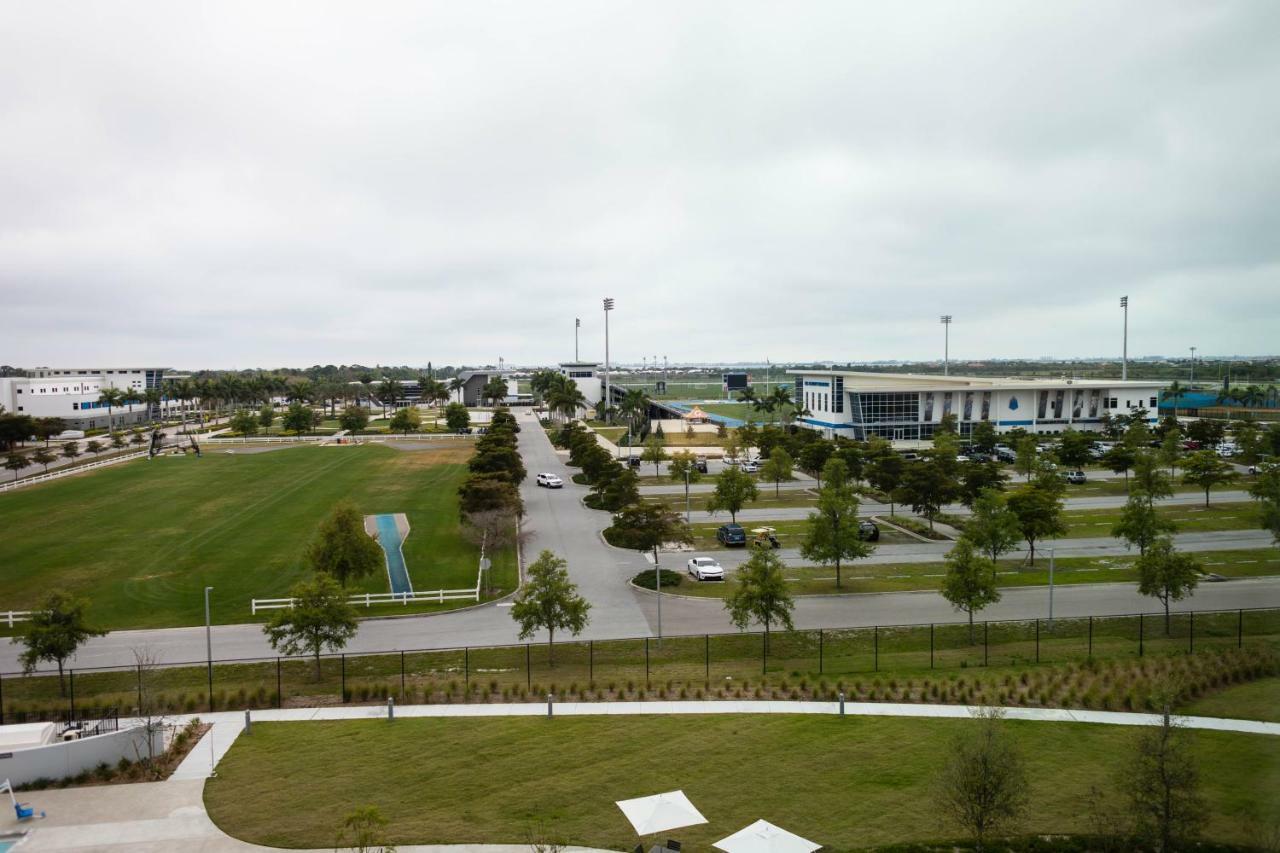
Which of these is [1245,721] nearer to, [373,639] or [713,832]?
[713,832]

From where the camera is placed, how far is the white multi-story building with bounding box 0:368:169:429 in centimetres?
11344

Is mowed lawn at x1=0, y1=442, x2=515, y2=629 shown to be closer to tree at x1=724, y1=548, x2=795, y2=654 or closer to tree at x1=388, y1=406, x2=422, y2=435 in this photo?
tree at x1=724, y1=548, x2=795, y2=654

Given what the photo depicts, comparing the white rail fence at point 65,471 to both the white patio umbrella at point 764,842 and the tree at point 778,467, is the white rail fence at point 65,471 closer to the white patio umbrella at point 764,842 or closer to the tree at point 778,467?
the tree at point 778,467

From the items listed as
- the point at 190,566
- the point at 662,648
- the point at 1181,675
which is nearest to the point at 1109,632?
the point at 1181,675

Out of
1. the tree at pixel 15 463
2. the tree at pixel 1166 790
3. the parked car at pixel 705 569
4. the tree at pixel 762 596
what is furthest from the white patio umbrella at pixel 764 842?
the tree at pixel 15 463

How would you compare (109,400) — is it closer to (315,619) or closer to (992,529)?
(315,619)

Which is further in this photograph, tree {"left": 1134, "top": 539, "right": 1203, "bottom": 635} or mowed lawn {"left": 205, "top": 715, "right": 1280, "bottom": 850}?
tree {"left": 1134, "top": 539, "right": 1203, "bottom": 635}

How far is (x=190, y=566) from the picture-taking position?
38125mm

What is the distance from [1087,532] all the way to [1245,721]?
25605 mm

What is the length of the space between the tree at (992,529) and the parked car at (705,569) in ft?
34.2

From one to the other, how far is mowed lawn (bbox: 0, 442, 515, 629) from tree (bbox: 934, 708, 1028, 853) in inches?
990

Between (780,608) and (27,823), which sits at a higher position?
(780,608)

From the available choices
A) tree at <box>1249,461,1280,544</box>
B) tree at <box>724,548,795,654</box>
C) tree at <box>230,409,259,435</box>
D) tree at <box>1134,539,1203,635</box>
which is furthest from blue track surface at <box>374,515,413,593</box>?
tree at <box>230,409,259,435</box>

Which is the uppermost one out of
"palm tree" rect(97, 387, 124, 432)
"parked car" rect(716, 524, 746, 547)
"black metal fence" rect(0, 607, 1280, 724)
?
"palm tree" rect(97, 387, 124, 432)
